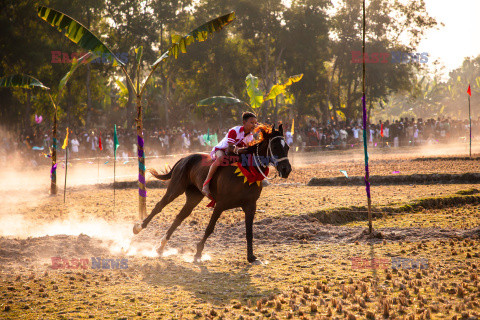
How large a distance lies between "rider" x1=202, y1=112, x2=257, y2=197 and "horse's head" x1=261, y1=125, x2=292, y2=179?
2.26 ft

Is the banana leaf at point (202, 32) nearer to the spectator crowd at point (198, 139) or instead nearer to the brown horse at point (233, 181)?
the brown horse at point (233, 181)

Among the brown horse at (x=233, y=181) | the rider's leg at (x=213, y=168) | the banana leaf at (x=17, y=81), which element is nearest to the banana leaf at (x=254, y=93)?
the banana leaf at (x=17, y=81)

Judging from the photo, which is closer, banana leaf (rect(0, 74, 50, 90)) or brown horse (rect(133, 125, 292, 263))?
brown horse (rect(133, 125, 292, 263))

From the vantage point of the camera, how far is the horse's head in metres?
7.96

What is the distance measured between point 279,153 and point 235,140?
1.16m

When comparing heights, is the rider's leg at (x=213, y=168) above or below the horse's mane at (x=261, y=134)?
below

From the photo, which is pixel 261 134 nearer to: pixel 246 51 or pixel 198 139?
pixel 198 139

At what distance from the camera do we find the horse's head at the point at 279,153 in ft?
26.1

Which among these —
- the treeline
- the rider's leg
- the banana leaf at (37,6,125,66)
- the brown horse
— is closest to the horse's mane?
the brown horse

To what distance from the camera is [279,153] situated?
8.11 m

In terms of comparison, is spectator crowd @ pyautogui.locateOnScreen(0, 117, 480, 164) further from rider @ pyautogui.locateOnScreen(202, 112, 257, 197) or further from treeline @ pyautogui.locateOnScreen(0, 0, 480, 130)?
rider @ pyautogui.locateOnScreen(202, 112, 257, 197)

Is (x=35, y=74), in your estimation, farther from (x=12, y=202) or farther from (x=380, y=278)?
(x=380, y=278)

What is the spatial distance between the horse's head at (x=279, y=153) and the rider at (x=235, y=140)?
0.69 metres

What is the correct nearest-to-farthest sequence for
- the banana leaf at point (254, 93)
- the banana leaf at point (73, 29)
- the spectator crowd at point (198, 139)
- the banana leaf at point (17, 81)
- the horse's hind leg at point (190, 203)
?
the horse's hind leg at point (190, 203) → the banana leaf at point (73, 29) → the banana leaf at point (17, 81) → the banana leaf at point (254, 93) → the spectator crowd at point (198, 139)
